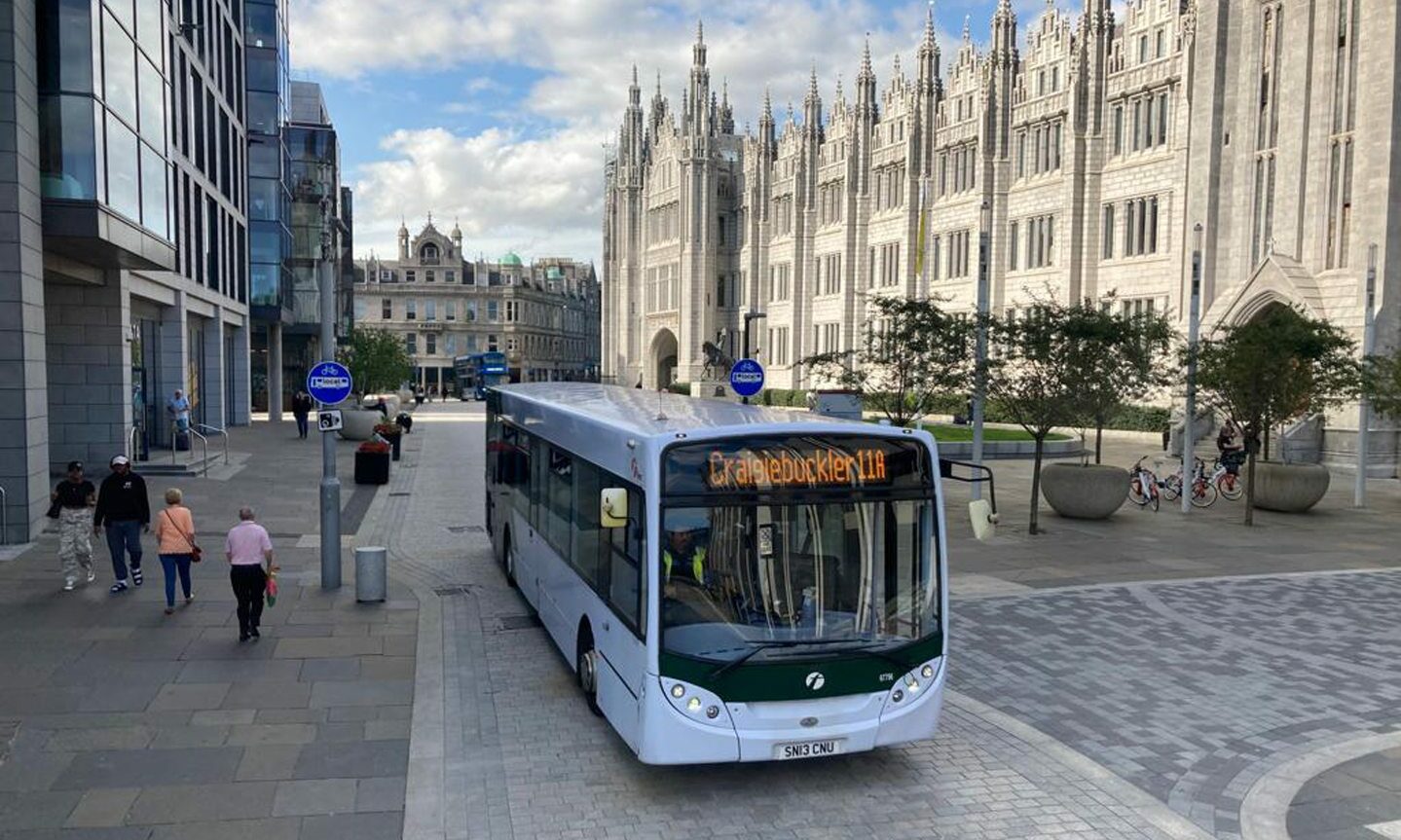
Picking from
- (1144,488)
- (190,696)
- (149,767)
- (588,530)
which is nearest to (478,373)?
(1144,488)

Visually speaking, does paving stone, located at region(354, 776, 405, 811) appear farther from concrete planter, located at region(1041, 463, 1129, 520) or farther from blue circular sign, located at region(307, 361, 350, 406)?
concrete planter, located at region(1041, 463, 1129, 520)

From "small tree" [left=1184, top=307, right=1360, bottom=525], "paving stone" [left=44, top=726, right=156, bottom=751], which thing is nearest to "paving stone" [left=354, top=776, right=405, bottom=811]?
"paving stone" [left=44, top=726, right=156, bottom=751]

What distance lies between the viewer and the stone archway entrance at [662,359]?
86.5m

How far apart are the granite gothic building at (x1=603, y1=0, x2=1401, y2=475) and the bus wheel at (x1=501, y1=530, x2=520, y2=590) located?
12826mm

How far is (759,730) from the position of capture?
275 inches

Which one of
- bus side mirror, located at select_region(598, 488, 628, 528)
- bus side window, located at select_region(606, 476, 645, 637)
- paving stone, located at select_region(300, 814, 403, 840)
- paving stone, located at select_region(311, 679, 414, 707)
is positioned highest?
bus side mirror, located at select_region(598, 488, 628, 528)

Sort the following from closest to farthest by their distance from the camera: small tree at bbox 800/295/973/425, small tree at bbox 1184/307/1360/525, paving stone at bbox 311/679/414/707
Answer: paving stone at bbox 311/679/414/707, small tree at bbox 1184/307/1360/525, small tree at bbox 800/295/973/425

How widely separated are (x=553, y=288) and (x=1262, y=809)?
399ft

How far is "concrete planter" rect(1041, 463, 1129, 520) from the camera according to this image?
20422 millimetres

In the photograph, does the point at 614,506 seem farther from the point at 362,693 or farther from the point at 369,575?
the point at 369,575

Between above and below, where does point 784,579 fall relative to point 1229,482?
above

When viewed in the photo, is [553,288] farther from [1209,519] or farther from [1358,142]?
[1209,519]

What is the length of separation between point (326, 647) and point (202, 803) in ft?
12.7

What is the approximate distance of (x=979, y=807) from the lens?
7.09 meters
